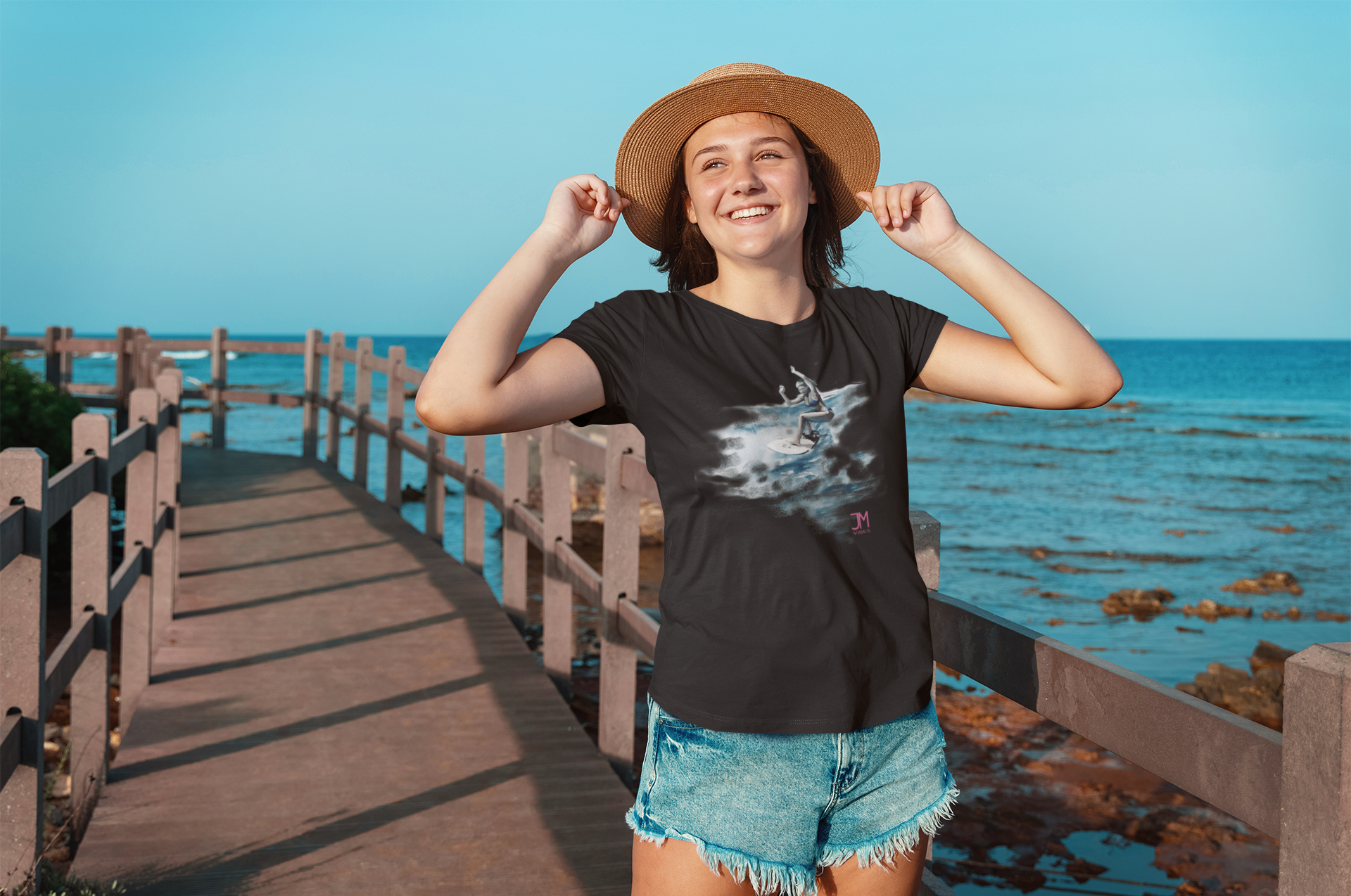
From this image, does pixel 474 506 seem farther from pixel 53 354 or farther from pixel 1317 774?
pixel 53 354

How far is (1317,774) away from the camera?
3.64 feet

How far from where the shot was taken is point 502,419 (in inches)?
60.4

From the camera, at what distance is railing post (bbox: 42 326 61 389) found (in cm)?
1293

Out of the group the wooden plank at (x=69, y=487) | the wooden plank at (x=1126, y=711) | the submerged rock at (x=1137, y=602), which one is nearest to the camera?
the wooden plank at (x=1126, y=711)

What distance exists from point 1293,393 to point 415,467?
4280 centimetres

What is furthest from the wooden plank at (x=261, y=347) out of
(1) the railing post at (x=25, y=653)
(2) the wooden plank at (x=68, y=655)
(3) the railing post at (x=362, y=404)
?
(1) the railing post at (x=25, y=653)

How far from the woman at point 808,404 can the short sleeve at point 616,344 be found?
220 mm

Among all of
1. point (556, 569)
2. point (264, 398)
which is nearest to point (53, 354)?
point (264, 398)

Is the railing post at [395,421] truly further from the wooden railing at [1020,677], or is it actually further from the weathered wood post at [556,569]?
the weathered wood post at [556,569]

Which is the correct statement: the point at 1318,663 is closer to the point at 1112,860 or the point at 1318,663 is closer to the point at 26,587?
the point at 26,587

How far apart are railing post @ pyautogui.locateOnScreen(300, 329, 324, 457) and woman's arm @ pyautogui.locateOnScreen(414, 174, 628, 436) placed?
9.70m

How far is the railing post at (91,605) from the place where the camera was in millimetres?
3475

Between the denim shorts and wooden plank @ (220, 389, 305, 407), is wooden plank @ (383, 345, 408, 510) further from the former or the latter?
the denim shorts

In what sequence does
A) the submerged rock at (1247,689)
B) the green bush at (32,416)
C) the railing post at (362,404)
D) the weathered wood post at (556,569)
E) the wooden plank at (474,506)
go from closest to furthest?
1. the weathered wood post at (556,569)
2. the submerged rock at (1247,689)
3. the wooden plank at (474,506)
4. the green bush at (32,416)
5. the railing post at (362,404)
